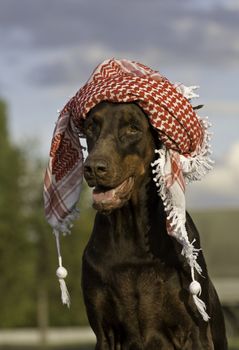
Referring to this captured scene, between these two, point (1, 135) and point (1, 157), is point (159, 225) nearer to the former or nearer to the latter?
point (1, 157)

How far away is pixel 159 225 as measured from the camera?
7.27m

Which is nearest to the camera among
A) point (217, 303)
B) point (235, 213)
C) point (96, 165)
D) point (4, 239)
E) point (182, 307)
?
point (96, 165)

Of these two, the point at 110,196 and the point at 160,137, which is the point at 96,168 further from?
the point at 160,137

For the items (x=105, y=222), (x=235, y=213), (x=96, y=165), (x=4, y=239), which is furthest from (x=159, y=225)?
(x=235, y=213)

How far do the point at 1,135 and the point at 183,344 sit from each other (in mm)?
→ 41768

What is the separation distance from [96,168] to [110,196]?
0.67ft

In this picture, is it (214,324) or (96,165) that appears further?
(214,324)

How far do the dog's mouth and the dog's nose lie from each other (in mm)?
138

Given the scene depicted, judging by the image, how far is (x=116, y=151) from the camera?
22.4 feet

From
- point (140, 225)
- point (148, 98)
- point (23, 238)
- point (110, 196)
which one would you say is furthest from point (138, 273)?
point (23, 238)

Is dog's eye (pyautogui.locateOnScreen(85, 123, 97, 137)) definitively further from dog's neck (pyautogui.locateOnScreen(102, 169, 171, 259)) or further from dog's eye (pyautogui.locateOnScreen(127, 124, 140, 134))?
dog's neck (pyautogui.locateOnScreen(102, 169, 171, 259))

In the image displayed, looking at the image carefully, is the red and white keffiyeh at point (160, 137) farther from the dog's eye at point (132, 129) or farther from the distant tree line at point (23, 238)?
the distant tree line at point (23, 238)

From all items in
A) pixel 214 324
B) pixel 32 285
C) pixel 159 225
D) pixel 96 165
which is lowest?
pixel 32 285

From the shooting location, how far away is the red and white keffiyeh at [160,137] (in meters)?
7.03
